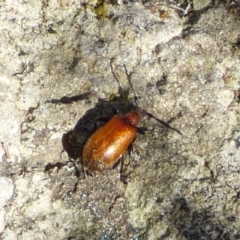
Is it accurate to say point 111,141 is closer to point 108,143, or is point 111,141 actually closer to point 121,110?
point 108,143

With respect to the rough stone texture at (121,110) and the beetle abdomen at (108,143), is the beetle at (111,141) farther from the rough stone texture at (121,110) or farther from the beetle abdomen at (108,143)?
the rough stone texture at (121,110)

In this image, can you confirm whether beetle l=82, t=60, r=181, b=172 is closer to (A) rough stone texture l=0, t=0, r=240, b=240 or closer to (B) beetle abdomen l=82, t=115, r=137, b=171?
(B) beetle abdomen l=82, t=115, r=137, b=171

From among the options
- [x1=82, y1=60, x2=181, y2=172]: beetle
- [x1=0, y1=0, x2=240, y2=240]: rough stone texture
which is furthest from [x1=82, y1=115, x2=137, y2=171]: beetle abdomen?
[x1=0, y1=0, x2=240, y2=240]: rough stone texture

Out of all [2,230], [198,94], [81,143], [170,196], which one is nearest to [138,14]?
[198,94]

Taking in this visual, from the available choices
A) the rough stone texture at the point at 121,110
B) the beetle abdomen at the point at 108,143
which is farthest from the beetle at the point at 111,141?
the rough stone texture at the point at 121,110

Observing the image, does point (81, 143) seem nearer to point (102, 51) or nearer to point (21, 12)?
point (102, 51)
